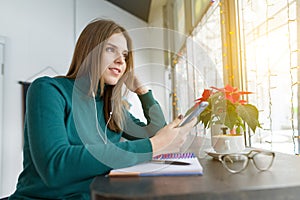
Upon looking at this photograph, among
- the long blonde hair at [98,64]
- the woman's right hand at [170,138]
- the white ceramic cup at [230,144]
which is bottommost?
the white ceramic cup at [230,144]

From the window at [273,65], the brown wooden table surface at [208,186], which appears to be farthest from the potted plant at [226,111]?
the window at [273,65]

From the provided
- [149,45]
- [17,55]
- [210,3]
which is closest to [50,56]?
[17,55]

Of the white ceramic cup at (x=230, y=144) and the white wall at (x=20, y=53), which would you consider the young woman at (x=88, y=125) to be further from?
the white wall at (x=20, y=53)

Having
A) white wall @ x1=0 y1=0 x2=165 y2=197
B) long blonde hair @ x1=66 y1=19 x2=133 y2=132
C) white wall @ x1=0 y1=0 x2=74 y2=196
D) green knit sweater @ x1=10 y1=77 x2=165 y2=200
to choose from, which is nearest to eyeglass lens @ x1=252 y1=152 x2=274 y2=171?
green knit sweater @ x1=10 y1=77 x2=165 y2=200

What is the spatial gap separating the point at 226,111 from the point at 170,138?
0.90 feet

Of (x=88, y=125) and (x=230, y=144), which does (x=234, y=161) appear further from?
(x=88, y=125)

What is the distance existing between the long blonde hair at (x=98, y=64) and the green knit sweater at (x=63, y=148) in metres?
0.07

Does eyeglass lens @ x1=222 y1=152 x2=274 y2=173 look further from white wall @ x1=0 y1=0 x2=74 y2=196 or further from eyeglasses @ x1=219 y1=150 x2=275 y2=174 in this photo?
white wall @ x1=0 y1=0 x2=74 y2=196

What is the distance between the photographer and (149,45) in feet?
2.01

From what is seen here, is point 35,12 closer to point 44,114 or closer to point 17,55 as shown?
point 17,55

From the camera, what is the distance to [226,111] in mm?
812

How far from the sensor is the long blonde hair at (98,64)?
2.44 feet

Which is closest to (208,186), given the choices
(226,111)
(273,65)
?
(226,111)

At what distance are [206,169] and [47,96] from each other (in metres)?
0.45
